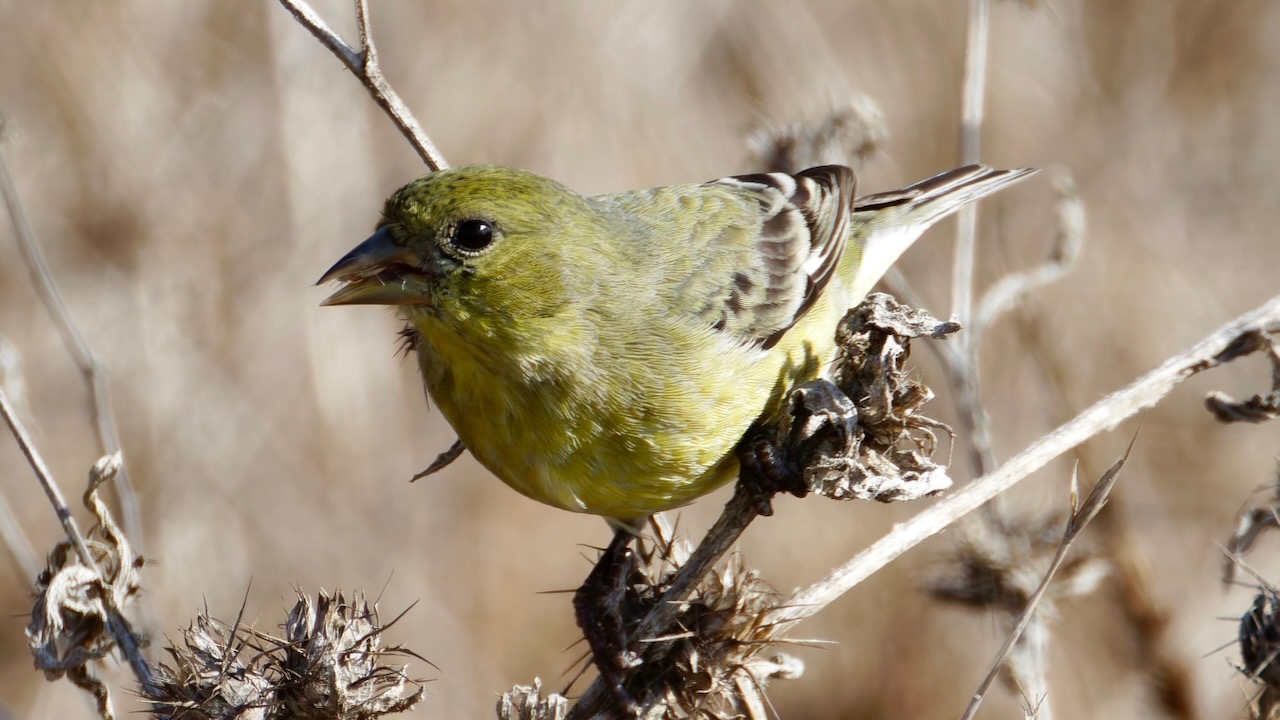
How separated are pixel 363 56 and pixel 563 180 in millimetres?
4495

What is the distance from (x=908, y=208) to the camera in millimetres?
5617

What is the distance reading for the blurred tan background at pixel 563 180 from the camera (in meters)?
6.80

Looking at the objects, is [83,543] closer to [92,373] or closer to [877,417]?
[92,373]

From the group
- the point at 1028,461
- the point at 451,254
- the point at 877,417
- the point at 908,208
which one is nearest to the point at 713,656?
the point at 877,417

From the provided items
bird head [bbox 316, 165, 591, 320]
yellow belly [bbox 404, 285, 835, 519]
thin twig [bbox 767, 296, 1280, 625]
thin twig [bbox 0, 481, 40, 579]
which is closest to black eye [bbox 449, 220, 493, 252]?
bird head [bbox 316, 165, 591, 320]

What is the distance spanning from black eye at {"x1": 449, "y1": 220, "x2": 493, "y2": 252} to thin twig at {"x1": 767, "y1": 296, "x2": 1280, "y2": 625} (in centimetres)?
146

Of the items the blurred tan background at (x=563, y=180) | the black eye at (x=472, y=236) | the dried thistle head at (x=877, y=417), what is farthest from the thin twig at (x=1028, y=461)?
the blurred tan background at (x=563, y=180)

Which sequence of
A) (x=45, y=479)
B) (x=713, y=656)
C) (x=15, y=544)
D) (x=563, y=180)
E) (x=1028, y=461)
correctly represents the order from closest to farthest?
(x=45, y=479) < (x=713, y=656) < (x=1028, y=461) < (x=15, y=544) < (x=563, y=180)

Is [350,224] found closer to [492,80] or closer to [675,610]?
[492,80]

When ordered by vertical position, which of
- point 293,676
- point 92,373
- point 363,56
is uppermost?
point 363,56

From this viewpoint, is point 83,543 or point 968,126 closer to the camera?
point 83,543

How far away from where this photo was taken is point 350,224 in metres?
7.24

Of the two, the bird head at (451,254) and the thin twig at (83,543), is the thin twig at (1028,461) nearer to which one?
the bird head at (451,254)

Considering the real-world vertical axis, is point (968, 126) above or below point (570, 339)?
above
